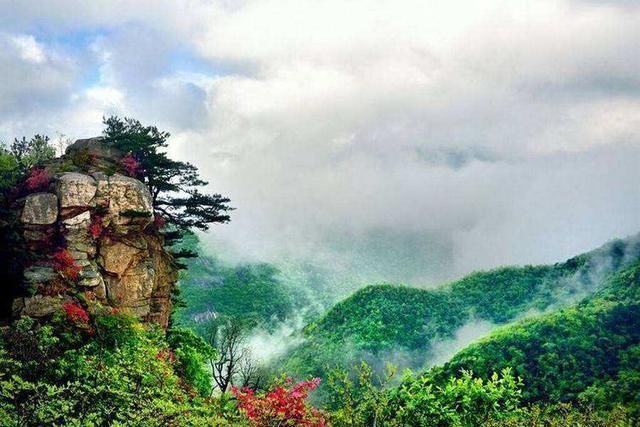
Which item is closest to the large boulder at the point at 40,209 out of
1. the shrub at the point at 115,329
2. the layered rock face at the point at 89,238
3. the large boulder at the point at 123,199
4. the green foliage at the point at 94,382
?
the layered rock face at the point at 89,238

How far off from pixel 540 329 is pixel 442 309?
59698mm

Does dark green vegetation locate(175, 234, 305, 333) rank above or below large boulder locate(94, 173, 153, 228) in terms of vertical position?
above

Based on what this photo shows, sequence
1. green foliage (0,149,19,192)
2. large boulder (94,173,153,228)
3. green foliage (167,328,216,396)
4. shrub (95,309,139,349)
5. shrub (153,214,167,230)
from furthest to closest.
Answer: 1. green foliage (167,328,216,396)
2. shrub (153,214,167,230)
3. green foliage (0,149,19,192)
4. large boulder (94,173,153,228)
5. shrub (95,309,139,349)

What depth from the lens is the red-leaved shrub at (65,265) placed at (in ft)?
104

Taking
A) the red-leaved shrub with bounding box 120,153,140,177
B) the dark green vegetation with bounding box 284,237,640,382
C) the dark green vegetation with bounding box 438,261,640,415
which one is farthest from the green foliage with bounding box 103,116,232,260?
the dark green vegetation with bounding box 284,237,640,382

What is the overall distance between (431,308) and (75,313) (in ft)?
353

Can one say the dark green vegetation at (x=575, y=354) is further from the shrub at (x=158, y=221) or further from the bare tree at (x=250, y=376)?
the shrub at (x=158, y=221)

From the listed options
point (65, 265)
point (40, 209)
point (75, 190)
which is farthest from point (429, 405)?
point (40, 209)

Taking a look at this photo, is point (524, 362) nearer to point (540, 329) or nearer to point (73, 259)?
point (540, 329)

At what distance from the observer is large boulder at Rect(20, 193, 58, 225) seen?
32.5 m

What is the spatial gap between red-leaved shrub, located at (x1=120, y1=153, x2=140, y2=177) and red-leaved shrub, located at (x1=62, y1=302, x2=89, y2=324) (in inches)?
384

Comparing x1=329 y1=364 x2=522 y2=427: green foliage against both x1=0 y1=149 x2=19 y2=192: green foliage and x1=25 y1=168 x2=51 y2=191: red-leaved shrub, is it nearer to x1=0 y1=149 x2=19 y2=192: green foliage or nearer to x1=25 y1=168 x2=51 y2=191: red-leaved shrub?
x1=25 y1=168 x2=51 y2=191: red-leaved shrub

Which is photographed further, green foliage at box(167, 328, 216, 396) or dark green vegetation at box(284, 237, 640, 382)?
dark green vegetation at box(284, 237, 640, 382)

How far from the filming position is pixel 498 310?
12769cm
